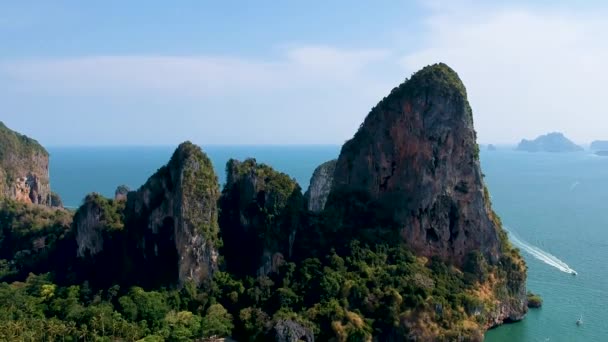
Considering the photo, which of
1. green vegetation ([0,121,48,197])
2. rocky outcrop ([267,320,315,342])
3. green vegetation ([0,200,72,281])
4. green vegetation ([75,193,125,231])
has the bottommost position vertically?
rocky outcrop ([267,320,315,342])

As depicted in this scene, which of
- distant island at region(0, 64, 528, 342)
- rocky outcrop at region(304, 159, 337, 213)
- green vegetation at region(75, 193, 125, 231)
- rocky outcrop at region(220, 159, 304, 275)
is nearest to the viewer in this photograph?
distant island at region(0, 64, 528, 342)

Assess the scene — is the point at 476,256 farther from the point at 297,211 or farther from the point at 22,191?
the point at 22,191

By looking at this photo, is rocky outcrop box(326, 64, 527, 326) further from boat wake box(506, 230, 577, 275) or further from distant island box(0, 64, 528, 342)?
boat wake box(506, 230, 577, 275)

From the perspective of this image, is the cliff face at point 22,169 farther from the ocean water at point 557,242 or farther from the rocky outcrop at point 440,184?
the rocky outcrop at point 440,184

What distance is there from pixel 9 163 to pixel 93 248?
31081 millimetres

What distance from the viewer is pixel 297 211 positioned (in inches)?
1522

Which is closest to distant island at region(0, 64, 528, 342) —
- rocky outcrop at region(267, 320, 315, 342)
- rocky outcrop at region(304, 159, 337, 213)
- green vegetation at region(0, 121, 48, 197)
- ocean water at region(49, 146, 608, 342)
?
rocky outcrop at region(267, 320, 315, 342)

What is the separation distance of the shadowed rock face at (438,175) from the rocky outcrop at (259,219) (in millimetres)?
7601

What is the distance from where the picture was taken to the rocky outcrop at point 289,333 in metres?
29.5

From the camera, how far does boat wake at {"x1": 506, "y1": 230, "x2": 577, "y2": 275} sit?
48.4 metres

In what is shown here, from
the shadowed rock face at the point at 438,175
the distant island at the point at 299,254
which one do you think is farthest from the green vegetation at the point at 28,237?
the shadowed rock face at the point at 438,175

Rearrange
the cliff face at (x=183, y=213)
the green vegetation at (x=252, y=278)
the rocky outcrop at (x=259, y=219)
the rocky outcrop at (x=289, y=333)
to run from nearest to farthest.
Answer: the rocky outcrop at (x=289, y=333) < the green vegetation at (x=252, y=278) < the cliff face at (x=183, y=213) < the rocky outcrop at (x=259, y=219)

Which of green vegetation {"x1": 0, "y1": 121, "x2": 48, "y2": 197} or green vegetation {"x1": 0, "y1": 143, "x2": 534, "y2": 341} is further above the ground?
green vegetation {"x1": 0, "y1": 121, "x2": 48, "y2": 197}

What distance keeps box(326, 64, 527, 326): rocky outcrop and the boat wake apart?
9933 mm
